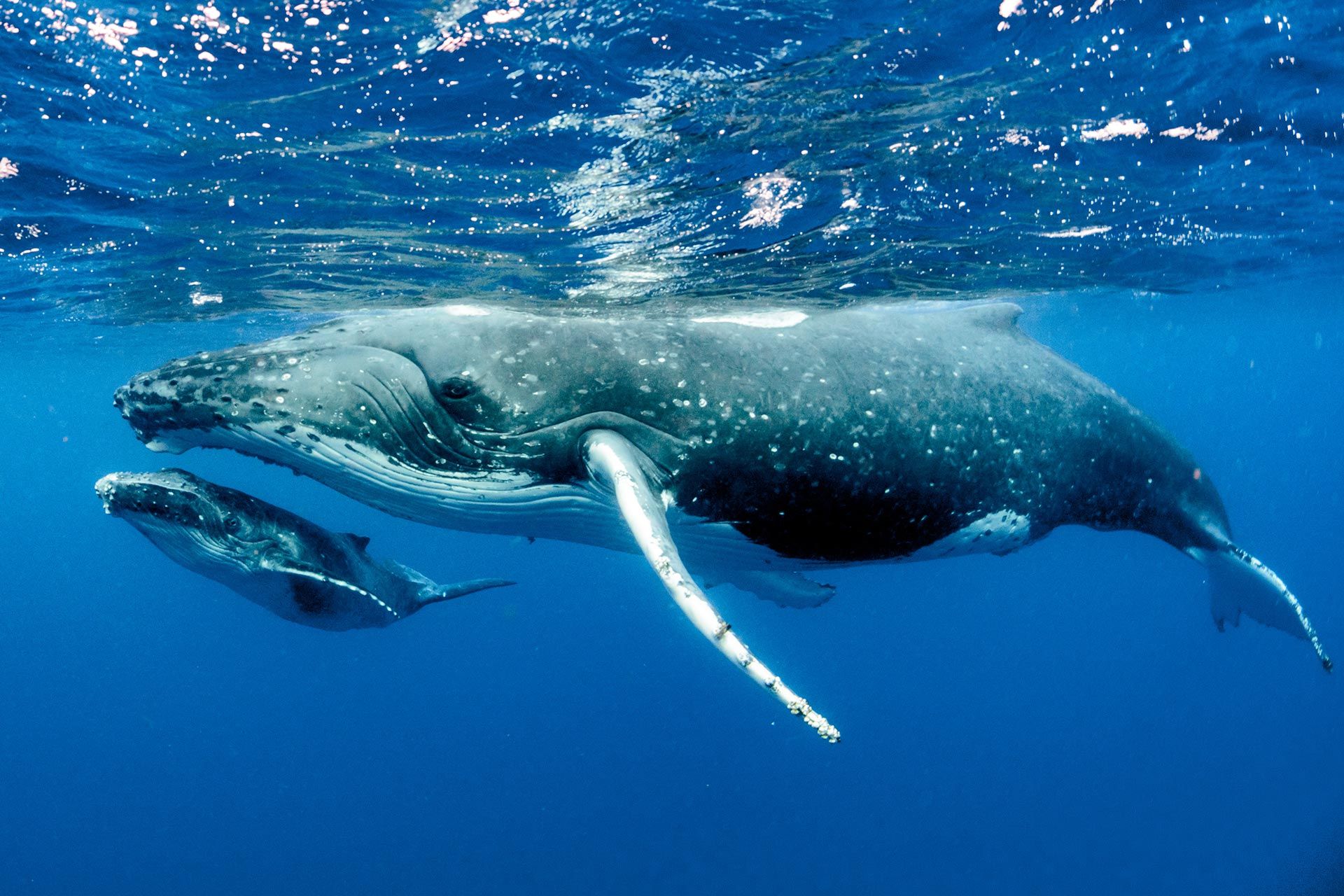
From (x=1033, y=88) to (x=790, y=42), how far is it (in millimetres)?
3585

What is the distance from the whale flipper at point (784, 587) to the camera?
27.1ft

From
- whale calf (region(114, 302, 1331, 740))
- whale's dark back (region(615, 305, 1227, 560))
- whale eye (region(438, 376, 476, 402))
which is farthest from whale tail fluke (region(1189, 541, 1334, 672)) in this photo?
whale eye (region(438, 376, 476, 402))

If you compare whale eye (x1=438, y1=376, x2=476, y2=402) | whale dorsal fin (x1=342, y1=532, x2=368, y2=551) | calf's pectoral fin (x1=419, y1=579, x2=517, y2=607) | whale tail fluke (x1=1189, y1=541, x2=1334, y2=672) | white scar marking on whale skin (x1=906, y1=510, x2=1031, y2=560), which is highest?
whale eye (x1=438, y1=376, x2=476, y2=402)

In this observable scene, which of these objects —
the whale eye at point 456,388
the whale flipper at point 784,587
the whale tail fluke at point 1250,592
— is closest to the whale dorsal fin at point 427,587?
the whale eye at point 456,388

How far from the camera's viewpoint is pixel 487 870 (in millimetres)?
26156

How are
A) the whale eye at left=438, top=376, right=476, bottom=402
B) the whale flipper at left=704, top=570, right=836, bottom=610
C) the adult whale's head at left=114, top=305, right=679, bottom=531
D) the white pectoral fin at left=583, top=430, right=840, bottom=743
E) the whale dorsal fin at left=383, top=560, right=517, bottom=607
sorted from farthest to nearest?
the whale flipper at left=704, top=570, right=836, bottom=610 < the whale dorsal fin at left=383, top=560, right=517, bottom=607 < the whale eye at left=438, top=376, right=476, bottom=402 < the adult whale's head at left=114, top=305, right=679, bottom=531 < the white pectoral fin at left=583, top=430, right=840, bottom=743

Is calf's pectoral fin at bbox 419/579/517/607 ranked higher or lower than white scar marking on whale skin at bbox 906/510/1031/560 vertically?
higher

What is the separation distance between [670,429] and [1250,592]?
8147 millimetres

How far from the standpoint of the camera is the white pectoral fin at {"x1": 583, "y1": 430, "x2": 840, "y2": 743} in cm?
352

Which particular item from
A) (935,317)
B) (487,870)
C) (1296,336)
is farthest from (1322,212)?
(1296,336)

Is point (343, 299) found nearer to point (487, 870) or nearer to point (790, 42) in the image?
point (790, 42)

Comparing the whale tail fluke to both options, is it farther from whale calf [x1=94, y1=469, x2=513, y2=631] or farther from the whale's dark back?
whale calf [x1=94, y1=469, x2=513, y2=631]

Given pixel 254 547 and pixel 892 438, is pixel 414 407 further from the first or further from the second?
pixel 892 438

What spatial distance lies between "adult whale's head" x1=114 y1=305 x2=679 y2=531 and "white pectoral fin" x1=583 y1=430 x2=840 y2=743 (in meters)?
0.23
